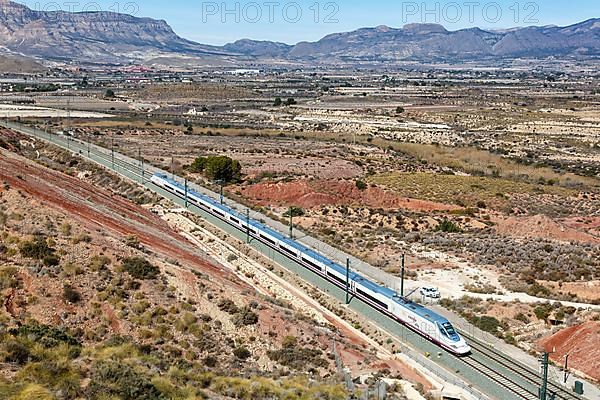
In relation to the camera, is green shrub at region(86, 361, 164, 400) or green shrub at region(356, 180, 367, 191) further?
green shrub at region(356, 180, 367, 191)

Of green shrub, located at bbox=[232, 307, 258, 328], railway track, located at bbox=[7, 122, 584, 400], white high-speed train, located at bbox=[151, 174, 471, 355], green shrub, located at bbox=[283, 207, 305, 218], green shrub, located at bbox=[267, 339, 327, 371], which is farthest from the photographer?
green shrub, located at bbox=[283, 207, 305, 218]

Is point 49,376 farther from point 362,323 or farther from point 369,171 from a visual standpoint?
point 369,171

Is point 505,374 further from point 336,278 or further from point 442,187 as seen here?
point 442,187

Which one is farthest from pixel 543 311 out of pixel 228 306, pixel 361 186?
pixel 361 186

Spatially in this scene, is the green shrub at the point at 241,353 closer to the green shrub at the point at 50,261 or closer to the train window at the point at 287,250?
the green shrub at the point at 50,261

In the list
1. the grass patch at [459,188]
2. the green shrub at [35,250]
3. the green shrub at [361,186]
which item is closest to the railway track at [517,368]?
the green shrub at [35,250]

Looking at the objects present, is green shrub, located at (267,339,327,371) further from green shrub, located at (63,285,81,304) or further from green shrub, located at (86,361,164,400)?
green shrub, located at (63,285,81,304)

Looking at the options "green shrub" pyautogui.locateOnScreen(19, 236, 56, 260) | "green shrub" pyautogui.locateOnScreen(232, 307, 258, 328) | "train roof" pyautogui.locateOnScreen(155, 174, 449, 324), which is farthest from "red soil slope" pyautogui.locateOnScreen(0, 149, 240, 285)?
"green shrub" pyautogui.locateOnScreen(232, 307, 258, 328)
